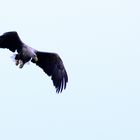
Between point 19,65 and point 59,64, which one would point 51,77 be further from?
point 19,65

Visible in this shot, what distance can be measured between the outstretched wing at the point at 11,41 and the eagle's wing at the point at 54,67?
79 centimetres

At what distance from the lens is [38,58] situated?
66.6 feet

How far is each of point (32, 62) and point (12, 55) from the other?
1.34 meters

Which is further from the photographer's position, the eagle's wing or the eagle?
the eagle's wing

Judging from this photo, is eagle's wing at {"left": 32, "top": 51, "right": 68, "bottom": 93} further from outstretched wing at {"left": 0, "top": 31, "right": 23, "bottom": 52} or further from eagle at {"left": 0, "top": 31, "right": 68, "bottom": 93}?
outstretched wing at {"left": 0, "top": 31, "right": 23, "bottom": 52}

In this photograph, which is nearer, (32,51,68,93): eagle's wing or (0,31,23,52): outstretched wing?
(0,31,23,52): outstretched wing

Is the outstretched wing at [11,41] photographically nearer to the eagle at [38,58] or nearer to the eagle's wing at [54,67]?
the eagle at [38,58]

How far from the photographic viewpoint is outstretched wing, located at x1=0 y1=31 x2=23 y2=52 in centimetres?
1911

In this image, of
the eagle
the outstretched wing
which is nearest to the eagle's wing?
the eagle

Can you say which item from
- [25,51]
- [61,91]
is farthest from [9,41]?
[61,91]

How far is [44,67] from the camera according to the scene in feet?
66.8

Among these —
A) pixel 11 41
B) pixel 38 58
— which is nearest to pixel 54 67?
pixel 38 58

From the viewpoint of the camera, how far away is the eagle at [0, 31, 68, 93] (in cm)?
1905

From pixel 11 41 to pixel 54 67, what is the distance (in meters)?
1.42
